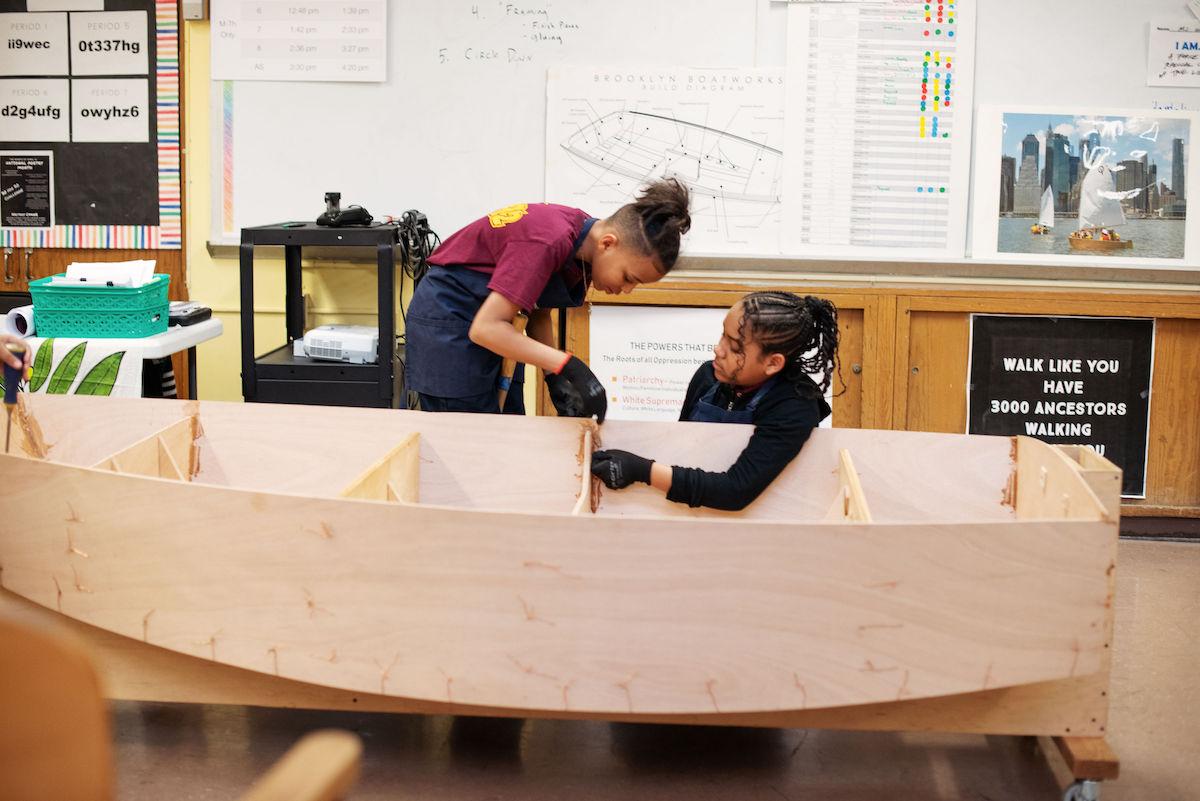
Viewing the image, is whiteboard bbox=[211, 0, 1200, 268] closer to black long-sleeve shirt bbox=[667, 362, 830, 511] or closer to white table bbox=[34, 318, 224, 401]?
white table bbox=[34, 318, 224, 401]

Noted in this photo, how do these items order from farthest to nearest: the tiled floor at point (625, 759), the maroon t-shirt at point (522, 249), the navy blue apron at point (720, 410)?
1. the navy blue apron at point (720, 410)
2. the maroon t-shirt at point (522, 249)
3. the tiled floor at point (625, 759)

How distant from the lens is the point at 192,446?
253 cm

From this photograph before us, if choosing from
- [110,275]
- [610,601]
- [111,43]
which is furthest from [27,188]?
[610,601]

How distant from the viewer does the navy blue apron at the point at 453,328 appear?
8.18 feet

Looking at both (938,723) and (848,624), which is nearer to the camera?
(848,624)

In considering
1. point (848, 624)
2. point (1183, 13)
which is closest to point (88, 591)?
point (848, 624)

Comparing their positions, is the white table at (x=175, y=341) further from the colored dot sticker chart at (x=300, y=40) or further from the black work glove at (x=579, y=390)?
the black work glove at (x=579, y=390)

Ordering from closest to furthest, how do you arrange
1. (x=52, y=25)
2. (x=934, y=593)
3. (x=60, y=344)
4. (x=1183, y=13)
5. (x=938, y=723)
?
(x=934, y=593)
(x=938, y=723)
(x=60, y=344)
(x=1183, y=13)
(x=52, y=25)

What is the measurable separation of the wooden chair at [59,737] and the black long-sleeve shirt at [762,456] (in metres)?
A: 1.43

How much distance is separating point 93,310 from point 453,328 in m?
1.41

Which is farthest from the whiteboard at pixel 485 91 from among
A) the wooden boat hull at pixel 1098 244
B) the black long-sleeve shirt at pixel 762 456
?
the black long-sleeve shirt at pixel 762 456

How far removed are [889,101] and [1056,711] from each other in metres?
2.46

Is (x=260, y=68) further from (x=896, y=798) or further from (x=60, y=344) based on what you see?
(x=896, y=798)

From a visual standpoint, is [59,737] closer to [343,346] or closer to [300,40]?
[343,346]
